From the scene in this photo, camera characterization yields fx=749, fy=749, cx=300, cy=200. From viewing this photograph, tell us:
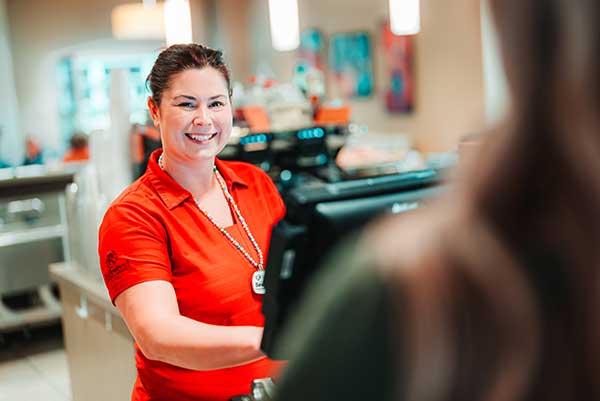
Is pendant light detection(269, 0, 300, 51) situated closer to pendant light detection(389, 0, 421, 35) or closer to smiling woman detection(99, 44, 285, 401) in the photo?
pendant light detection(389, 0, 421, 35)

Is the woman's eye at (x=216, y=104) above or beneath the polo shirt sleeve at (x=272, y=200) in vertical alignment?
above

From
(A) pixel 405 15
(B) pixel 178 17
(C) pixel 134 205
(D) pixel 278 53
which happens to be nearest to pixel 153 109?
(C) pixel 134 205

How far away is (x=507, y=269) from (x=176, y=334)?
102cm

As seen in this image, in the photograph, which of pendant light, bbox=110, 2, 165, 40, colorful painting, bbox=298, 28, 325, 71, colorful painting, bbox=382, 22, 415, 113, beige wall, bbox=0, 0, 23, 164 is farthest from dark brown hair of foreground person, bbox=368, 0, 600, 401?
beige wall, bbox=0, 0, 23, 164

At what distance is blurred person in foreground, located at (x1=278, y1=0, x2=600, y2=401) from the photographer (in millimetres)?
491

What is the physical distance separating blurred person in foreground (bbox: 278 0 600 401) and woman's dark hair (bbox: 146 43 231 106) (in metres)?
1.26

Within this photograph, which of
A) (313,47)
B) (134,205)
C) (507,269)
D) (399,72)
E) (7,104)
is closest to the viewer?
(507,269)

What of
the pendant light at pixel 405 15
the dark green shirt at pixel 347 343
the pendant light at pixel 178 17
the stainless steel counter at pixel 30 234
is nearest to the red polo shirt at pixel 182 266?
the dark green shirt at pixel 347 343

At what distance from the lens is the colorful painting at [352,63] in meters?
8.77

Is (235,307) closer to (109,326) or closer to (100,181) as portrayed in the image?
(109,326)

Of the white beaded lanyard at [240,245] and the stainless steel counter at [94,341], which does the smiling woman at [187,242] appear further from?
the stainless steel counter at [94,341]

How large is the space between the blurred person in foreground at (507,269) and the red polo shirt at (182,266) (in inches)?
41.3

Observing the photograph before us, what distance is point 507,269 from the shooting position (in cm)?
53

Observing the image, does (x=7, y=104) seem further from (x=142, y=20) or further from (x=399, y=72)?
(x=399, y=72)
